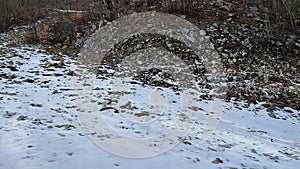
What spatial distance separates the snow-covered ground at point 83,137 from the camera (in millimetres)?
3682

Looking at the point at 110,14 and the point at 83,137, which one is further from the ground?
the point at 110,14

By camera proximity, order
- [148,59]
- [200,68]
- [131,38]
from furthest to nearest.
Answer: [131,38] → [148,59] → [200,68]

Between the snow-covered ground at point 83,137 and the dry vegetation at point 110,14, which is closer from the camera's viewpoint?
the snow-covered ground at point 83,137

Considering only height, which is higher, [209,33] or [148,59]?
[209,33]

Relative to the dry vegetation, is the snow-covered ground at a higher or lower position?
lower

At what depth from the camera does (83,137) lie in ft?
14.1

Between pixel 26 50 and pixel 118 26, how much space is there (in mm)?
3017

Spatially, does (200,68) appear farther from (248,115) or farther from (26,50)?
(26,50)

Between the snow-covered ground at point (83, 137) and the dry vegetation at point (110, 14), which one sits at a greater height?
the dry vegetation at point (110, 14)

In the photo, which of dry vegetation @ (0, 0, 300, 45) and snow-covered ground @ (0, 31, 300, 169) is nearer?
snow-covered ground @ (0, 31, 300, 169)

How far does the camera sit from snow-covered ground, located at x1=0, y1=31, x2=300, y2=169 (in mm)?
3682

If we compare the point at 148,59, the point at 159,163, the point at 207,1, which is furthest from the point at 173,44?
the point at 159,163

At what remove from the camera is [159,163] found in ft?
12.3

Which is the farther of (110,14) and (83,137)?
(110,14)
